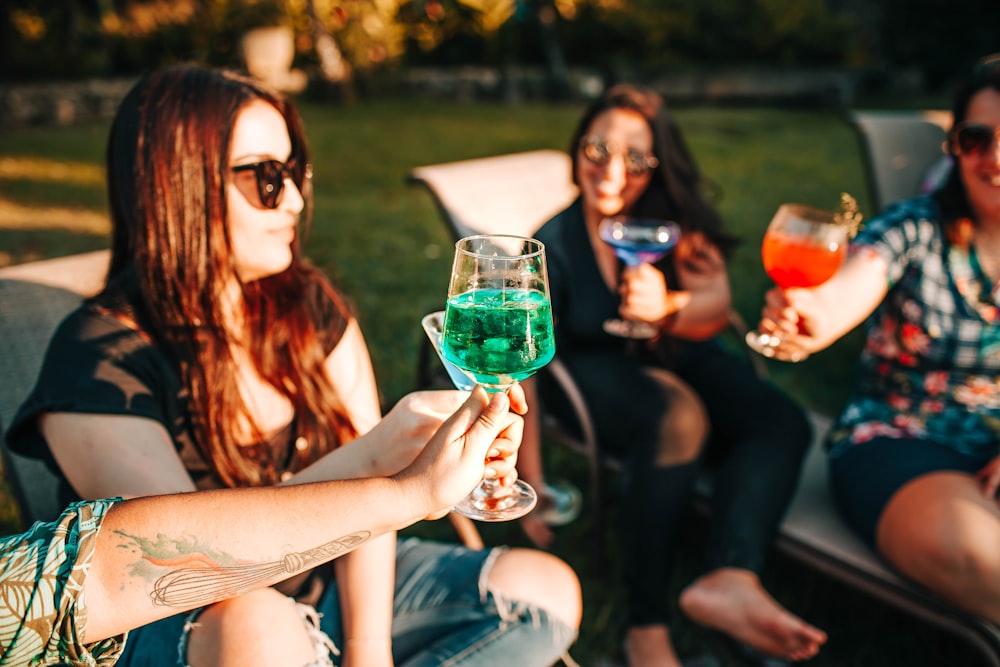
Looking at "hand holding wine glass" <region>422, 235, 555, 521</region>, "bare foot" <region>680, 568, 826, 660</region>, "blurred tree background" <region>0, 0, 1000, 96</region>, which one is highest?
"blurred tree background" <region>0, 0, 1000, 96</region>

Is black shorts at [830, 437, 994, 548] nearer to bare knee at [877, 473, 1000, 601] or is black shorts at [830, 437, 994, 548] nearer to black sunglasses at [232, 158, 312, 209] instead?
bare knee at [877, 473, 1000, 601]

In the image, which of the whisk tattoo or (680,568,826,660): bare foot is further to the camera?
(680,568,826,660): bare foot

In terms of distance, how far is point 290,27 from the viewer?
45.0ft

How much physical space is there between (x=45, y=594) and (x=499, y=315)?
0.87m

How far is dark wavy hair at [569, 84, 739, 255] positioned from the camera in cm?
340

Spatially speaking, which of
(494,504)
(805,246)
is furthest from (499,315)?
(805,246)

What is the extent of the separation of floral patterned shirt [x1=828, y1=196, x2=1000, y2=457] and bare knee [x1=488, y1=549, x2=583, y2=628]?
1.27m

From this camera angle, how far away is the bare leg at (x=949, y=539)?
2.38 metres

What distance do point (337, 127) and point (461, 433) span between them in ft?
37.3

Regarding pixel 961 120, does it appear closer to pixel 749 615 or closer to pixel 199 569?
pixel 749 615

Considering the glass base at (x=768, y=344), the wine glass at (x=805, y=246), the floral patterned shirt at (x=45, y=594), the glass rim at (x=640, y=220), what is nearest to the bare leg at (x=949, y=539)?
the glass base at (x=768, y=344)

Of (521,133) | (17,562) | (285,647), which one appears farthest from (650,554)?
(521,133)

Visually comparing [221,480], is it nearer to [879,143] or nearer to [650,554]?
[650,554]

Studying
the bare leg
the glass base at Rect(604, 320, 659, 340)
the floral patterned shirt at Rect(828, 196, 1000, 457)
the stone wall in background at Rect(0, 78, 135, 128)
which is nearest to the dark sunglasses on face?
the glass base at Rect(604, 320, 659, 340)
